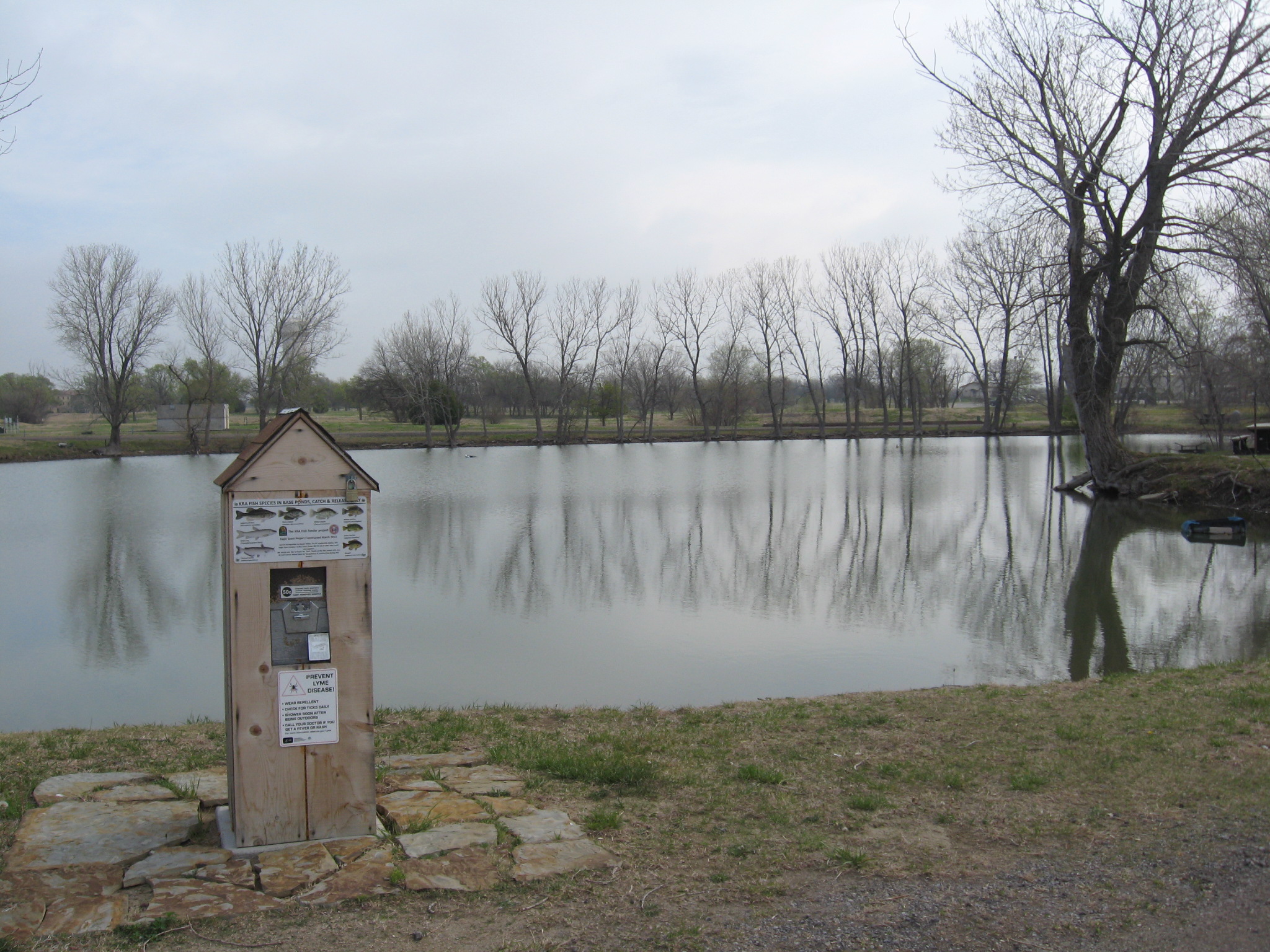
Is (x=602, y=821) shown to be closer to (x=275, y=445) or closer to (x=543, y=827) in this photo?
(x=543, y=827)

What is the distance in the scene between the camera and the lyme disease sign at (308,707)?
12.4 feet

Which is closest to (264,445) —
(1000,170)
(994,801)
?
(994,801)

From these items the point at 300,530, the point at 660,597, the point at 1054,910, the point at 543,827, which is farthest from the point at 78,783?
the point at 660,597

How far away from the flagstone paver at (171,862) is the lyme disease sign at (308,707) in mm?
474

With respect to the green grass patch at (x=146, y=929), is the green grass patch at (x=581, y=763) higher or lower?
lower

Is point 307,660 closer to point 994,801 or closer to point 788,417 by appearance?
point 994,801

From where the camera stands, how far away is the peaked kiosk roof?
3.77 meters

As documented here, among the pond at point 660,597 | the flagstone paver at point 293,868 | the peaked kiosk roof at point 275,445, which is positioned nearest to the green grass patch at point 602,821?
the flagstone paver at point 293,868

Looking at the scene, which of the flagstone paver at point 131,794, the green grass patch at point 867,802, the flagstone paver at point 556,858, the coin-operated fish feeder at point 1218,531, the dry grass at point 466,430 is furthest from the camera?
the dry grass at point 466,430

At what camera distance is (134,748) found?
215 inches

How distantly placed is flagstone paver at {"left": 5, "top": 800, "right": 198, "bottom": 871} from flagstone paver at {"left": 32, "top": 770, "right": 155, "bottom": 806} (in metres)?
0.15

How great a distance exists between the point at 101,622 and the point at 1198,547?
57.6ft

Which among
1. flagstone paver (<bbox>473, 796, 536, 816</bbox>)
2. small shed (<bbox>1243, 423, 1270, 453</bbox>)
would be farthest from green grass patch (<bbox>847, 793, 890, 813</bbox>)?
small shed (<bbox>1243, 423, 1270, 453</bbox>)

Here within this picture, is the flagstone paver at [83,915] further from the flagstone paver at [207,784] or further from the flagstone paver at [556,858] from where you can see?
the flagstone paver at [556,858]
